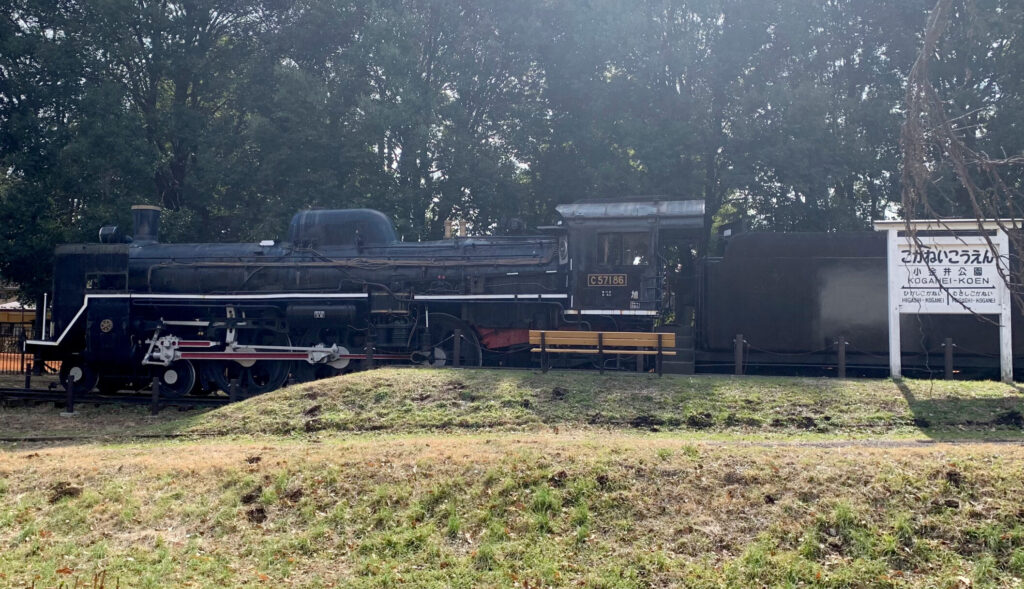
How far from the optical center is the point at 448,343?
18141 mm

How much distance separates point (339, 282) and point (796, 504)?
1242cm

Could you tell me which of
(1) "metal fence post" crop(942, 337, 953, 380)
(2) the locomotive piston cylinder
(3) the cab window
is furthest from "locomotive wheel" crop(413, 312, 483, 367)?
(1) "metal fence post" crop(942, 337, 953, 380)

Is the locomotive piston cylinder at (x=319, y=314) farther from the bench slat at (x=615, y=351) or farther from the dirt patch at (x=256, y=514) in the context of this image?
the dirt patch at (x=256, y=514)

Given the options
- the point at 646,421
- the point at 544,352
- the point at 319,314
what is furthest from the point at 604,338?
the point at 319,314

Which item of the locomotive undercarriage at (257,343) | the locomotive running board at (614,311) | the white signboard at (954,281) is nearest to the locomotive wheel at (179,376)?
the locomotive undercarriage at (257,343)

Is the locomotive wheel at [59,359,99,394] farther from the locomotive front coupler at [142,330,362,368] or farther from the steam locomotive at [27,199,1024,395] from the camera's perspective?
Answer: the locomotive front coupler at [142,330,362,368]

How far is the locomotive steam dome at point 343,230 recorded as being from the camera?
62.4 feet

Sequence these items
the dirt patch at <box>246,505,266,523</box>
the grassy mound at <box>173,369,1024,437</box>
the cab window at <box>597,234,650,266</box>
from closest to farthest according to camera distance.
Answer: the dirt patch at <box>246,505,266,523</box>
the grassy mound at <box>173,369,1024,437</box>
the cab window at <box>597,234,650,266</box>

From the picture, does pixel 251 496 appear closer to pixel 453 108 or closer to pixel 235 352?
pixel 235 352

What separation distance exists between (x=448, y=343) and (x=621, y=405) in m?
5.83

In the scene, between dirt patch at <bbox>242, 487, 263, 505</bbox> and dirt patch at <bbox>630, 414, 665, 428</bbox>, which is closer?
dirt patch at <bbox>242, 487, 263, 505</bbox>

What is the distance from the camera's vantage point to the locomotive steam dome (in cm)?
1902

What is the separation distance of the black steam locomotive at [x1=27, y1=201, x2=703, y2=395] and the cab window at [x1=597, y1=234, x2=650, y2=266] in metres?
0.03

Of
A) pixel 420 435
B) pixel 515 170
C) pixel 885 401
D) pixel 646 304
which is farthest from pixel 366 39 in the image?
pixel 885 401
